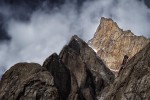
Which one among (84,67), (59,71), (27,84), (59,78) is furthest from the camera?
(84,67)

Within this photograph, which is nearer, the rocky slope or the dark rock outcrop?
the rocky slope

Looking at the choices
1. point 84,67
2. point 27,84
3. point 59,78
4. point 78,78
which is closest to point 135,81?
point 27,84

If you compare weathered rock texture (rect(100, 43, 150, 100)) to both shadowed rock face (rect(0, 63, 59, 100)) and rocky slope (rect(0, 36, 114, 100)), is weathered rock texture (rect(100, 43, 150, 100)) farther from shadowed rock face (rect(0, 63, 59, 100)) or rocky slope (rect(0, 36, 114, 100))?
rocky slope (rect(0, 36, 114, 100))

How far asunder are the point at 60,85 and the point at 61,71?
475 centimetres

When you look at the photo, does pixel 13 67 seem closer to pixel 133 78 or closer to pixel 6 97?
pixel 6 97

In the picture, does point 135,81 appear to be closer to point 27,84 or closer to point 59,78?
point 27,84

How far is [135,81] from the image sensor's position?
3769cm

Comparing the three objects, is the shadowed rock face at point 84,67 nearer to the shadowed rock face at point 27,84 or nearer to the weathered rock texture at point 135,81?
the shadowed rock face at point 27,84

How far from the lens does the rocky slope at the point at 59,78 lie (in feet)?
187

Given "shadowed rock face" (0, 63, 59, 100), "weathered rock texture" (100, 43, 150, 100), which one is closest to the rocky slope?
Result: "shadowed rock face" (0, 63, 59, 100)

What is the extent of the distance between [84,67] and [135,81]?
5105 cm

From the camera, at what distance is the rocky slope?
2248 inches

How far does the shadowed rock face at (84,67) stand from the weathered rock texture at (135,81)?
4456 cm

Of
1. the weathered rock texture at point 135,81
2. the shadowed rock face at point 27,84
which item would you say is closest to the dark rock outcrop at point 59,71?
the shadowed rock face at point 27,84
